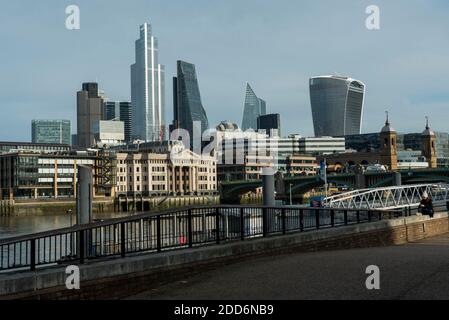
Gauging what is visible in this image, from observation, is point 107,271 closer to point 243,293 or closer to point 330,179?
point 243,293

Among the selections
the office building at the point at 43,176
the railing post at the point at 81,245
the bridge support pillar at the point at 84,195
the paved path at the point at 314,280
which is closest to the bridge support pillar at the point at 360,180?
the office building at the point at 43,176

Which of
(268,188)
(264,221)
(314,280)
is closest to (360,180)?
(268,188)

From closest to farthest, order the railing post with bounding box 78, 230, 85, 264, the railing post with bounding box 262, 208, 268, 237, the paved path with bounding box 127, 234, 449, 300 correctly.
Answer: the paved path with bounding box 127, 234, 449, 300 → the railing post with bounding box 78, 230, 85, 264 → the railing post with bounding box 262, 208, 268, 237

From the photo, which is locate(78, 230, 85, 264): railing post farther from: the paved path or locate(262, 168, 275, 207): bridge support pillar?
locate(262, 168, 275, 207): bridge support pillar

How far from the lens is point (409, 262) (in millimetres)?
15492

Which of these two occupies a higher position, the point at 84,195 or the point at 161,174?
the point at 161,174

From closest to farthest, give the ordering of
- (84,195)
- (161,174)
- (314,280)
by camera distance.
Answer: (314,280), (84,195), (161,174)

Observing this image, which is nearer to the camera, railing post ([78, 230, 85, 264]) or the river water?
railing post ([78, 230, 85, 264])

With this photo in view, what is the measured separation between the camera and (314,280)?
41.6 ft

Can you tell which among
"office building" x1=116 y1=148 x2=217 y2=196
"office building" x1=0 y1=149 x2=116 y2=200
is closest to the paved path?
"office building" x1=0 y1=149 x2=116 y2=200

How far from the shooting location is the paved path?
37.3ft

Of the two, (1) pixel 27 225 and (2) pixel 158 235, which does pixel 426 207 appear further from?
(1) pixel 27 225
